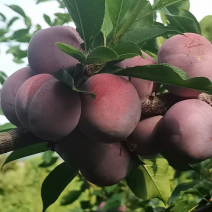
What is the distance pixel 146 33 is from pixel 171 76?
0.42 feet

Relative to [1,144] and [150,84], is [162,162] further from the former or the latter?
[1,144]

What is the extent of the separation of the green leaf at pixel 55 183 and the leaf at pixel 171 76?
1.59 feet

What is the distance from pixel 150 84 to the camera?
82 cm

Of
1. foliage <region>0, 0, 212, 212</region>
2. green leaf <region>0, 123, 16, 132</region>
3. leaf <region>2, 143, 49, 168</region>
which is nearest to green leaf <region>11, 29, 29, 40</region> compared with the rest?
foliage <region>0, 0, 212, 212</region>

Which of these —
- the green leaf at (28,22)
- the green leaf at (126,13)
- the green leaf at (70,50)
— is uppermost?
the green leaf at (126,13)

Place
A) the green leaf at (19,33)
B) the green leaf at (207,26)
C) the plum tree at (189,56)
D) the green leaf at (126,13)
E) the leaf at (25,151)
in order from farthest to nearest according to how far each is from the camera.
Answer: the green leaf at (19,33)
the green leaf at (207,26)
the leaf at (25,151)
the plum tree at (189,56)
the green leaf at (126,13)

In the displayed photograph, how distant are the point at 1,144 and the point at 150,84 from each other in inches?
15.8

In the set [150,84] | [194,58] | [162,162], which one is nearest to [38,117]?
[150,84]

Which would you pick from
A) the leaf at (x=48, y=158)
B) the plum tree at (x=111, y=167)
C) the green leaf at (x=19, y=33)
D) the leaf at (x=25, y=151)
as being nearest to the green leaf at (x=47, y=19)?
the green leaf at (x=19, y=33)

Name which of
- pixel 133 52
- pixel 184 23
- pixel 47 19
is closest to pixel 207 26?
pixel 184 23

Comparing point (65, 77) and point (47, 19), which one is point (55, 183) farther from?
point (47, 19)

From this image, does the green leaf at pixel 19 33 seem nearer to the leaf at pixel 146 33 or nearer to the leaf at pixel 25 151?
the leaf at pixel 25 151

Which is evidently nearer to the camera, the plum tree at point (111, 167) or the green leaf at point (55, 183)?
the plum tree at point (111, 167)

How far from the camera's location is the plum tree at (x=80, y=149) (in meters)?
0.75
